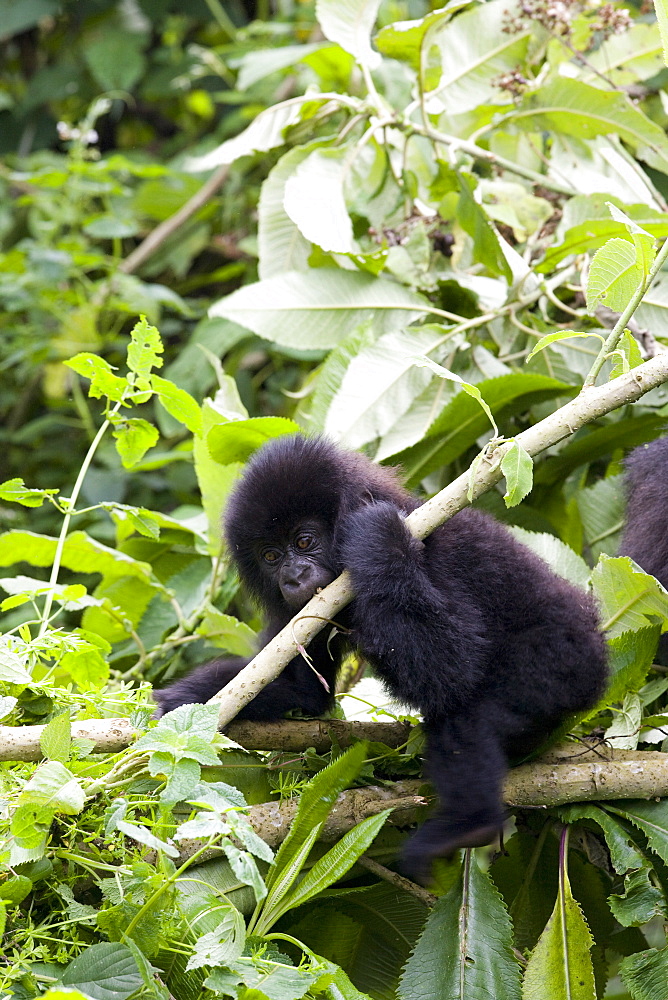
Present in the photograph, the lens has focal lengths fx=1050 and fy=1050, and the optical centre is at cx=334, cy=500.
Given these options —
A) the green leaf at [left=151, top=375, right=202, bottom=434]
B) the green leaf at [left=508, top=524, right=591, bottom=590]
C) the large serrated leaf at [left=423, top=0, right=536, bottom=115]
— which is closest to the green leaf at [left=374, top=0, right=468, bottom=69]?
the large serrated leaf at [left=423, top=0, right=536, bottom=115]

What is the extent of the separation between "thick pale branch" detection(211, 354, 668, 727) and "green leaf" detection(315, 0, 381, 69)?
228cm

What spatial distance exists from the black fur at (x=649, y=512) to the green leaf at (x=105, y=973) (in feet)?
4.93

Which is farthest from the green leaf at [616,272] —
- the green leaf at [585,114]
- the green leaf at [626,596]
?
the green leaf at [585,114]

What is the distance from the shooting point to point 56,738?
5.85 feet

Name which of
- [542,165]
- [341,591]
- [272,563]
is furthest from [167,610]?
[542,165]

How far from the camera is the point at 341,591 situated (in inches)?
80.8

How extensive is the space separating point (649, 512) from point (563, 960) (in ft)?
3.72

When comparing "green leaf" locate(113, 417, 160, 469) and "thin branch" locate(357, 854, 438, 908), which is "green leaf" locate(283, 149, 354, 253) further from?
A: "thin branch" locate(357, 854, 438, 908)

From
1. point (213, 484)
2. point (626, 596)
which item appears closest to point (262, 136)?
point (213, 484)

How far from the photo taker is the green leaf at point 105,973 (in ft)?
5.14

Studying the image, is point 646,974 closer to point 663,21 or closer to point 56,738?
point 56,738

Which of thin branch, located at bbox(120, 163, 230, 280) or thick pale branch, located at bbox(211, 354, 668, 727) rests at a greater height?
thick pale branch, located at bbox(211, 354, 668, 727)

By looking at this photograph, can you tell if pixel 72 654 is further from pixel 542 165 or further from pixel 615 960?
pixel 542 165

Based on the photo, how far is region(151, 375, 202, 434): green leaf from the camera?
2387 mm
